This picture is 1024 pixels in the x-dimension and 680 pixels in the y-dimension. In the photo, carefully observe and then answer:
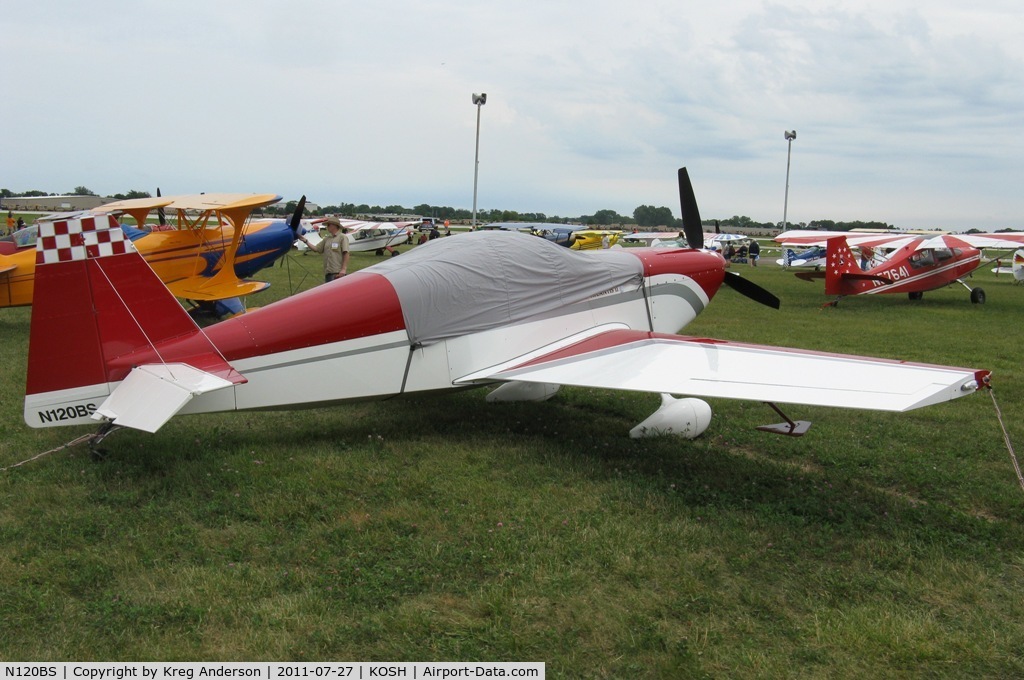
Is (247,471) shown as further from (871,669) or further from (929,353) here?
(929,353)

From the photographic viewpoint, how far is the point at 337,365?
5270mm

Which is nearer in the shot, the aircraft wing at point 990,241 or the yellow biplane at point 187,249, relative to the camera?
the yellow biplane at point 187,249

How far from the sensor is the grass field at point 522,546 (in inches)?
120

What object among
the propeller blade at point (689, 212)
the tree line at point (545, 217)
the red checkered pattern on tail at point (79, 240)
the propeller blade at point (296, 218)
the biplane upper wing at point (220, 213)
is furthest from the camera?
the tree line at point (545, 217)

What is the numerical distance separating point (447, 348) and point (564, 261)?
5.10 ft

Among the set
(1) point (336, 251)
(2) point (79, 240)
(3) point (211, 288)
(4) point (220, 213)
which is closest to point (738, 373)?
(2) point (79, 240)

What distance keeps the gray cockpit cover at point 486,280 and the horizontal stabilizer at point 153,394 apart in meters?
1.59

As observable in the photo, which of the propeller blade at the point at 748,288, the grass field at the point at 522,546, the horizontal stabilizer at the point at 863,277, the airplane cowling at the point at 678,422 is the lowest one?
the grass field at the point at 522,546

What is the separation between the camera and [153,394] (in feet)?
14.3

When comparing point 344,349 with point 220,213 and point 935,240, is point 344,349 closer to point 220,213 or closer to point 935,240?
point 220,213

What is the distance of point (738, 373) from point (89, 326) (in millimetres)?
4162

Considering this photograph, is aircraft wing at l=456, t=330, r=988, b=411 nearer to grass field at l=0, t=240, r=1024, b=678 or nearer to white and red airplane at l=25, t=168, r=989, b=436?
white and red airplane at l=25, t=168, r=989, b=436

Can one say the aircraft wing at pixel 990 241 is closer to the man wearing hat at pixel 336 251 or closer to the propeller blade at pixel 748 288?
the propeller blade at pixel 748 288

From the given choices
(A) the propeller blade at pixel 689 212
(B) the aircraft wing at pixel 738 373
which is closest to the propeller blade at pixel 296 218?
(A) the propeller blade at pixel 689 212
